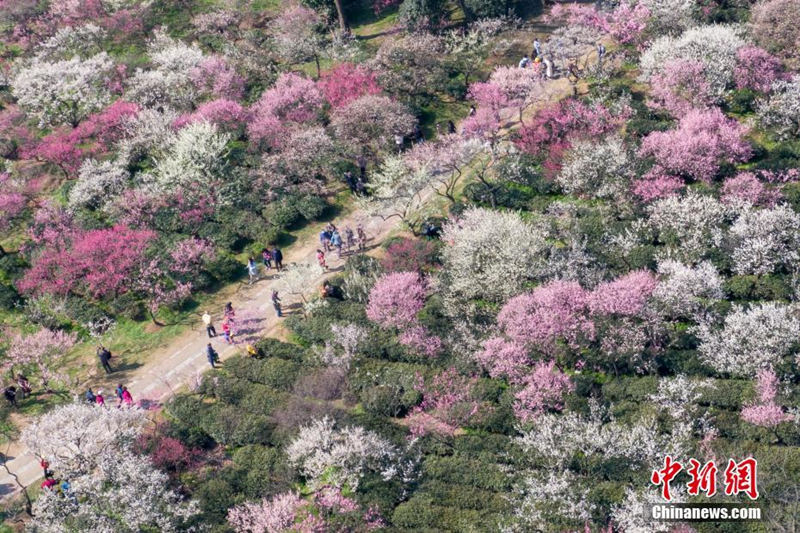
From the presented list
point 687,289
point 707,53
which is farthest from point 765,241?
point 707,53

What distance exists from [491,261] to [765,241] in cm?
1463

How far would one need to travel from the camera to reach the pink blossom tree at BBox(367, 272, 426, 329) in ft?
154

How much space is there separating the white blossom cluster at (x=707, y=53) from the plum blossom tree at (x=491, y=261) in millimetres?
19213

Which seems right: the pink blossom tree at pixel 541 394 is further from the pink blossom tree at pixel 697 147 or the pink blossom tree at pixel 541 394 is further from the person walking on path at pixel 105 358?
the person walking on path at pixel 105 358

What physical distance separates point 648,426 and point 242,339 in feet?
73.4

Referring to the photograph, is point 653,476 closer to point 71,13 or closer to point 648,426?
point 648,426

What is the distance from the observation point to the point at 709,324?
44.5 meters

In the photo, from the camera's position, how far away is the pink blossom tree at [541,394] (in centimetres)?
4144

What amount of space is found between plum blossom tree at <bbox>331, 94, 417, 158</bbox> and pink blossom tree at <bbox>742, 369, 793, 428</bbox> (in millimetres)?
29195

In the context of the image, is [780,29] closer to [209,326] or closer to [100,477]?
[209,326]

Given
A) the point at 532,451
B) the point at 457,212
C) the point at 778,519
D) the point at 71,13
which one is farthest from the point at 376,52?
the point at 778,519

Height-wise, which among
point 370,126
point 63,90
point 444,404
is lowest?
point 444,404

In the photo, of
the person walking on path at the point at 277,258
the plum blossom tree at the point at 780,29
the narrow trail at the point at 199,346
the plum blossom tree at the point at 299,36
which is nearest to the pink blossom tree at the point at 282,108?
the plum blossom tree at the point at 299,36

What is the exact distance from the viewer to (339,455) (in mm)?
39812
